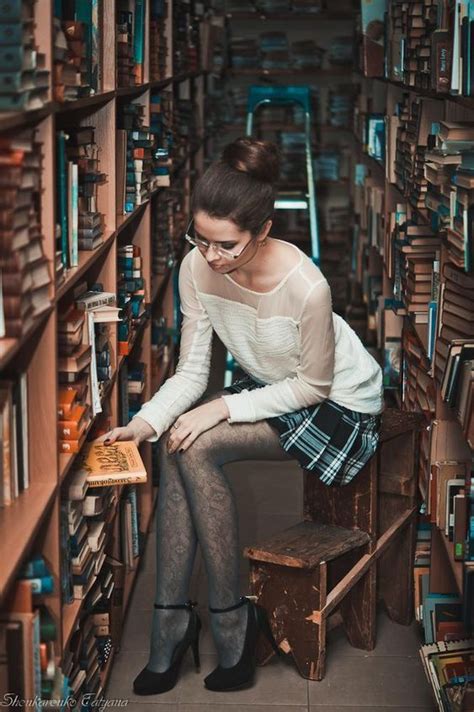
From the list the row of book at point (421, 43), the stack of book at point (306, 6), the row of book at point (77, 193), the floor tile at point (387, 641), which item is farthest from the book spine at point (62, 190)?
the stack of book at point (306, 6)

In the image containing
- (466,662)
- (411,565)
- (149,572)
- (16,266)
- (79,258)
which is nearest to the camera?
(16,266)

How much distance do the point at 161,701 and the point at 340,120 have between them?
19.6ft

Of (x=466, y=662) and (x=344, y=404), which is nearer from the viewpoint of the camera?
(x=466, y=662)

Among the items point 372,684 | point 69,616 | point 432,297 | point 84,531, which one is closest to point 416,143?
point 432,297

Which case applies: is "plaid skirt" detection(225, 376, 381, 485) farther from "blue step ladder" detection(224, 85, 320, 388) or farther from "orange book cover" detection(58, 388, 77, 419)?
"blue step ladder" detection(224, 85, 320, 388)

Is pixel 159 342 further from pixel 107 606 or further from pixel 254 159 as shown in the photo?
pixel 254 159

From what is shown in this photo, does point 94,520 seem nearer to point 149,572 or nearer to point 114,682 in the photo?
point 114,682

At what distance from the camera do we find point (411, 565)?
3.31 meters

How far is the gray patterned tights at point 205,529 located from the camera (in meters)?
2.79

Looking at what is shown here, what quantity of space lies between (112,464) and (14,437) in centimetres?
55

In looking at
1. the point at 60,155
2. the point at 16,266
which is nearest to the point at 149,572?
the point at 60,155

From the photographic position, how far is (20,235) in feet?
6.03

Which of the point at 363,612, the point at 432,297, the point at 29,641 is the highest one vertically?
the point at 432,297

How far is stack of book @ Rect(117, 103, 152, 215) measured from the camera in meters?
3.33
